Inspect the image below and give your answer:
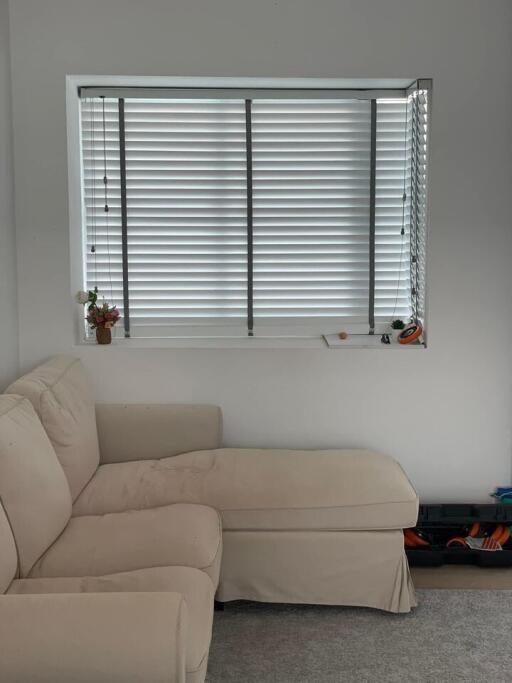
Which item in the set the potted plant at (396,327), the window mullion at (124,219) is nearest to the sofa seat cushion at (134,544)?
the window mullion at (124,219)

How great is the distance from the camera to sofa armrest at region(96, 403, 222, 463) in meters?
3.49

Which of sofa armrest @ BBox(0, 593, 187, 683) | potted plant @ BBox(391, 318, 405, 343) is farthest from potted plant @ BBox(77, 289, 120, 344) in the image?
sofa armrest @ BBox(0, 593, 187, 683)

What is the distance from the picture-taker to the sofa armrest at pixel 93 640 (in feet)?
5.47

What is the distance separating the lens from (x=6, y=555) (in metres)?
2.14

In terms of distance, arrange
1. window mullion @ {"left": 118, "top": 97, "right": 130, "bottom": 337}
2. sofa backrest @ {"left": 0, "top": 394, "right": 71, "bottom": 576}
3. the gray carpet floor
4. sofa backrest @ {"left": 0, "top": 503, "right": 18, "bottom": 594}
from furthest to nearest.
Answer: window mullion @ {"left": 118, "top": 97, "right": 130, "bottom": 337}, the gray carpet floor, sofa backrest @ {"left": 0, "top": 394, "right": 71, "bottom": 576}, sofa backrest @ {"left": 0, "top": 503, "right": 18, "bottom": 594}

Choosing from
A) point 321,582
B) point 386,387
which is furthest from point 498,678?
point 386,387

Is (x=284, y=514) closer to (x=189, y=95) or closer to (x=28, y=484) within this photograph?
(x=28, y=484)

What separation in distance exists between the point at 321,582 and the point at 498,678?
75cm

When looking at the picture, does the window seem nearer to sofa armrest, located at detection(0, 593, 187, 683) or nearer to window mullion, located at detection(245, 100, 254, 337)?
window mullion, located at detection(245, 100, 254, 337)

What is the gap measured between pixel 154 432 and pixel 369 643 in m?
1.30

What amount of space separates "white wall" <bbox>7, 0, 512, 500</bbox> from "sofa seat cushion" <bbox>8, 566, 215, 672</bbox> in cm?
154

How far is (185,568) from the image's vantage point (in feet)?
7.61

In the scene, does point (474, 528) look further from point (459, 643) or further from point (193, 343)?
point (193, 343)

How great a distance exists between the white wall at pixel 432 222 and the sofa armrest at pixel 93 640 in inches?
78.1
